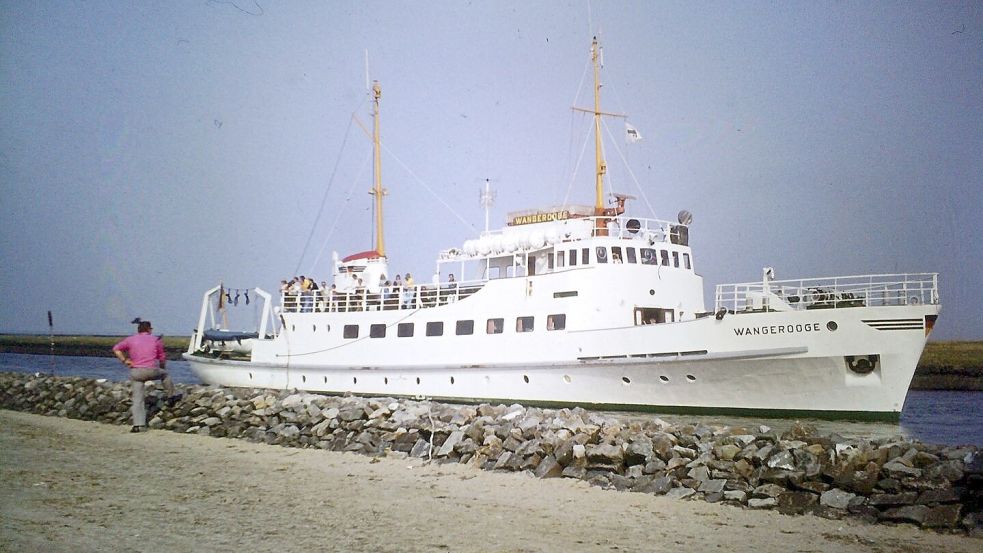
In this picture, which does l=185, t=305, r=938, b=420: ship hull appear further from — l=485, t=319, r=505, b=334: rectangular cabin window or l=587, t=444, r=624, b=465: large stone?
l=587, t=444, r=624, b=465: large stone

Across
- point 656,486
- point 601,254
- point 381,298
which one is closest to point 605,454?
point 656,486

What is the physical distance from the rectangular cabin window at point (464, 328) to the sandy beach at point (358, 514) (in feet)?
39.9

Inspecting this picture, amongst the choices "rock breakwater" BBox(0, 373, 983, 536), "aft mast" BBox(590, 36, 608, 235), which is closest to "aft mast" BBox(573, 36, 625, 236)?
"aft mast" BBox(590, 36, 608, 235)

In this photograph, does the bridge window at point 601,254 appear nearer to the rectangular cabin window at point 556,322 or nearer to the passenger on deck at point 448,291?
the rectangular cabin window at point 556,322

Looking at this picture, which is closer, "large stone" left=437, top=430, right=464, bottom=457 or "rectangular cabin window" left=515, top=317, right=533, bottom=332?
"large stone" left=437, top=430, right=464, bottom=457

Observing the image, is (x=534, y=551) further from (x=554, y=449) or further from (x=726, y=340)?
(x=726, y=340)

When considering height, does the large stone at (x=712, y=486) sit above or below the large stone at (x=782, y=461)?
below

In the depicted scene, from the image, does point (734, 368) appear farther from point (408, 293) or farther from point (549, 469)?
point (408, 293)

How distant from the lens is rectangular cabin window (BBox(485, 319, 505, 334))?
2153 cm

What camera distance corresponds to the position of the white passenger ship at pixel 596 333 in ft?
54.7

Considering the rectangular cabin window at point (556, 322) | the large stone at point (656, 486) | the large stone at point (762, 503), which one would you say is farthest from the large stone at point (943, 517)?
the rectangular cabin window at point (556, 322)

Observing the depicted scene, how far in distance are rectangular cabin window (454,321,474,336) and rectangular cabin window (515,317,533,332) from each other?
1.62 metres

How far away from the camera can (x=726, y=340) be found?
693 inches

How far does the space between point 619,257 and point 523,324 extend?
10.8 feet
